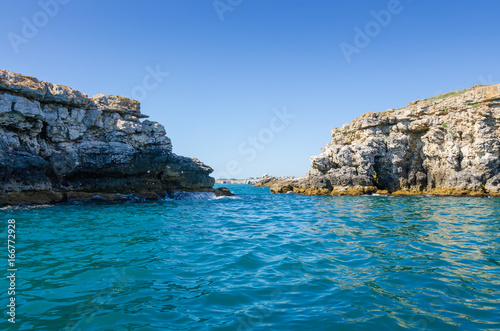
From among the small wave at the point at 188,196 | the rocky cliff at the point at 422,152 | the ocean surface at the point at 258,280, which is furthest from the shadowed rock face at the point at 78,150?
the rocky cliff at the point at 422,152

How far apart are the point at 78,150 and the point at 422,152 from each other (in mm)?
40231

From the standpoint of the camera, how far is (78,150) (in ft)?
87.6

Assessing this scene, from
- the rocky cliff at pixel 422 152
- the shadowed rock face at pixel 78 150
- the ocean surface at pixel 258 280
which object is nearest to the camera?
the ocean surface at pixel 258 280

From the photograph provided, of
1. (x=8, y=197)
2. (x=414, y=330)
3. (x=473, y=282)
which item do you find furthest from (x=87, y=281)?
(x=8, y=197)

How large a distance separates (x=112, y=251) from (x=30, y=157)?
19.1 metres

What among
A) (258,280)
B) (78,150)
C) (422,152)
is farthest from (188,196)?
(422,152)

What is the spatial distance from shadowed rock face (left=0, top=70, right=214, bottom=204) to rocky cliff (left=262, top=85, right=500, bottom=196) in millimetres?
18414

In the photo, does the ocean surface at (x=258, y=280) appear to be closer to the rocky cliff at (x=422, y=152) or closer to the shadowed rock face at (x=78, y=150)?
the shadowed rock face at (x=78, y=150)

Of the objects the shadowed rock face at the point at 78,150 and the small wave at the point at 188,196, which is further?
the small wave at the point at 188,196

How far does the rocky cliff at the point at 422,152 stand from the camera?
33094mm

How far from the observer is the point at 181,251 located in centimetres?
870

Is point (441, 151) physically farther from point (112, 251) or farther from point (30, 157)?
point (30, 157)

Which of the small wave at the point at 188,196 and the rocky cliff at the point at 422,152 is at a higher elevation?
the rocky cliff at the point at 422,152

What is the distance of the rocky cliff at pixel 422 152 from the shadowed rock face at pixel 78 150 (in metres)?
18.4
